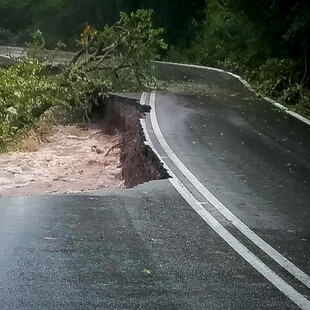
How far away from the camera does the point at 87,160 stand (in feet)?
51.8

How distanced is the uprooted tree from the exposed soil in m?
0.67

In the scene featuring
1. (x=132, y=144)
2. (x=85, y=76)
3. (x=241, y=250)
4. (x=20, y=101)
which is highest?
(x=241, y=250)

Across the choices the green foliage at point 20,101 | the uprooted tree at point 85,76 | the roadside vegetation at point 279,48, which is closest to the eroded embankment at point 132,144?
the uprooted tree at point 85,76

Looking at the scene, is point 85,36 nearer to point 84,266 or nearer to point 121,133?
point 121,133

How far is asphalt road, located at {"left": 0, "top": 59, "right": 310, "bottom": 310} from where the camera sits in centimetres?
529

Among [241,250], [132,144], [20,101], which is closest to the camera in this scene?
[241,250]

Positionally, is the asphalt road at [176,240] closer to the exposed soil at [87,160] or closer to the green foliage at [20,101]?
the exposed soil at [87,160]

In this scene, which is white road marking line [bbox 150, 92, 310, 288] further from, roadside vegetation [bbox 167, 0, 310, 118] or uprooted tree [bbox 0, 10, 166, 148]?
roadside vegetation [bbox 167, 0, 310, 118]

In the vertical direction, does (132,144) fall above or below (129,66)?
below

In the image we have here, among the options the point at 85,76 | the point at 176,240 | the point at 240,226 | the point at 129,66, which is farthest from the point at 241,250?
the point at 129,66

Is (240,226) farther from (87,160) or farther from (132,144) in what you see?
(87,160)

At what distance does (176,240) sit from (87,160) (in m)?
9.26

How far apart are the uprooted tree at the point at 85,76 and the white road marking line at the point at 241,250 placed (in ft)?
28.0

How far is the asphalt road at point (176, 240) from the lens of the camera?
5.29 meters
